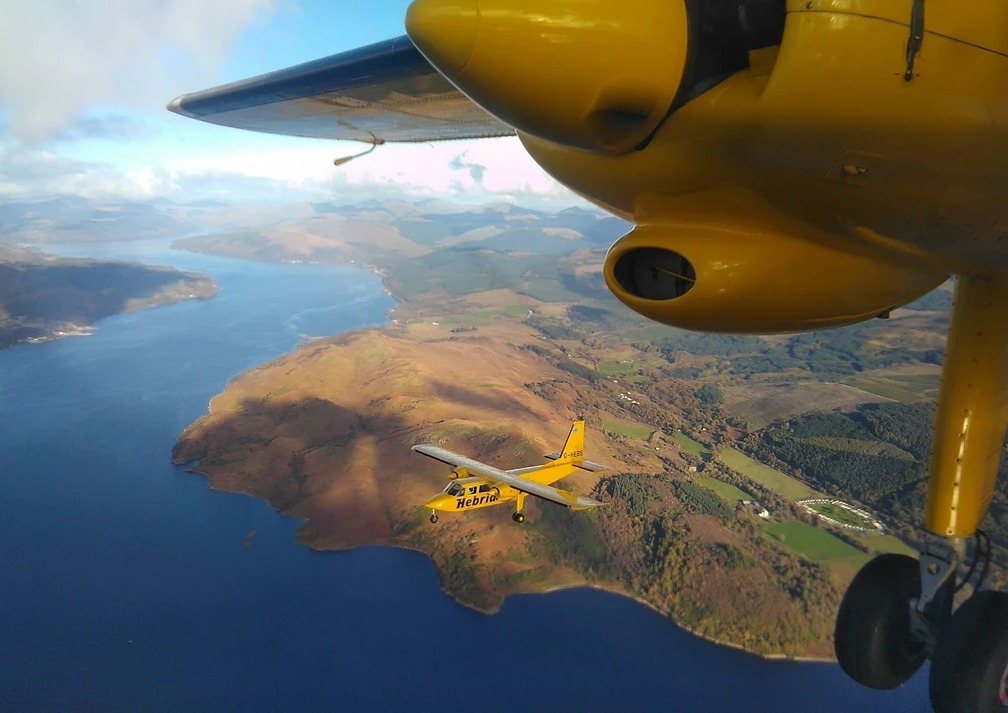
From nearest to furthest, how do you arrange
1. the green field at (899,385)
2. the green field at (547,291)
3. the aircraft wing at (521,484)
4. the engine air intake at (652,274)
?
the engine air intake at (652,274) < the aircraft wing at (521,484) < the green field at (899,385) < the green field at (547,291)

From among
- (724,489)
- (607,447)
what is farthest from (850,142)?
(724,489)

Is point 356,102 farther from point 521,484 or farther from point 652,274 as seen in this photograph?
point 521,484

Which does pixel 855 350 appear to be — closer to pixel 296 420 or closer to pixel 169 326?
pixel 296 420

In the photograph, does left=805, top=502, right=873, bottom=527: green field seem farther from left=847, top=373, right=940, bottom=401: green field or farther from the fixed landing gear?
the fixed landing gear

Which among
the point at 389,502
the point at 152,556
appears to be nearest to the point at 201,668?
the point at 152,556

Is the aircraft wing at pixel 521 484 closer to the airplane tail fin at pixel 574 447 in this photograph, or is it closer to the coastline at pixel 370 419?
the airplane tail fin at pixel 574 447

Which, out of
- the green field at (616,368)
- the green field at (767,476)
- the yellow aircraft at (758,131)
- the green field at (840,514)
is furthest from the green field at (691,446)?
the yellow aircraft at (758,131)

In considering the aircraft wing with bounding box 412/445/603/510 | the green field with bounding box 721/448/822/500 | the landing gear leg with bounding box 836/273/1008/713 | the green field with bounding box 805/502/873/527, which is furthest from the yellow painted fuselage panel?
the green field with bounding box 721/448/822/500

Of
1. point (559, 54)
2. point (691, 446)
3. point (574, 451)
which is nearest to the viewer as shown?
point (559, 54)
